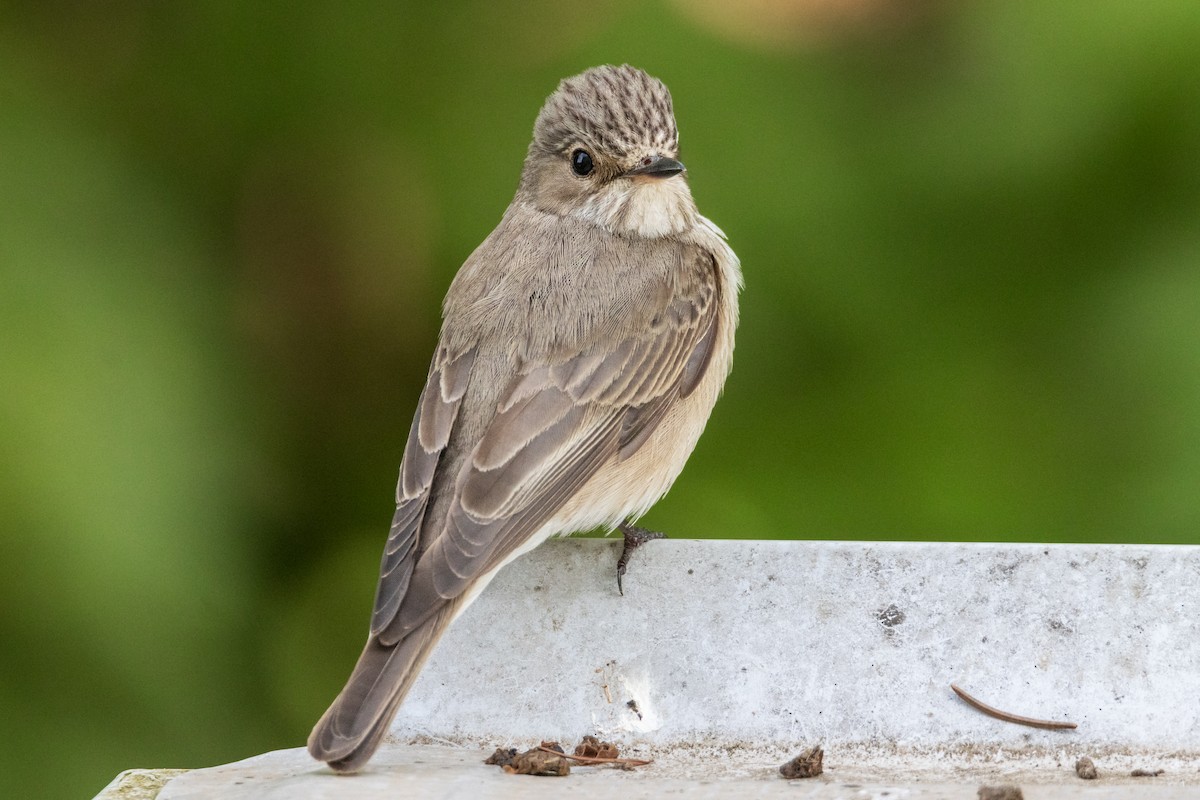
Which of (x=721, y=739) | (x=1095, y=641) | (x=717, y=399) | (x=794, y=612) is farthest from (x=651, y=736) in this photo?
(x=717, y=399)

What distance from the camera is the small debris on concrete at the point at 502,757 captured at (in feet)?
9.57

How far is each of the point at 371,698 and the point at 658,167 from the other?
184 centimetres

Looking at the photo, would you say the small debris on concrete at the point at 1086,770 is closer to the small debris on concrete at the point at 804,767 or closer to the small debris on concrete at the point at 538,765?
the small debris on concrete at the point at 804,767

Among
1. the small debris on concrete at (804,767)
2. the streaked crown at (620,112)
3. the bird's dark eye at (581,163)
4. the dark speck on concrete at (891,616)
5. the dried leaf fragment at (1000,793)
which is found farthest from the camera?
the bird's dark eye at (581,163)

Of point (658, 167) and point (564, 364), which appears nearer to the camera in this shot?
point (564, 364)

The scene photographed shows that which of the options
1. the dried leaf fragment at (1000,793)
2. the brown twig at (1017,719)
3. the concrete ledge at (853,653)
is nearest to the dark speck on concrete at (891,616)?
the concrete ledge at (853,653)

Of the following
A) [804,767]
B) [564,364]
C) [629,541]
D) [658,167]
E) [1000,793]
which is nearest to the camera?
[1000,793]

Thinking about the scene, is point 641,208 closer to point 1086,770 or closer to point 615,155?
point 615,155

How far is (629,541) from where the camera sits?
3582mm

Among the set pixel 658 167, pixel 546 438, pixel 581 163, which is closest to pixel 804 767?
pixel 546 438

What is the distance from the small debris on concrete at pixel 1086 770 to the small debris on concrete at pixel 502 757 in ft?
3.51

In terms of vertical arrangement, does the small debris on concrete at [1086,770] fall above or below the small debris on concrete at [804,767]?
above

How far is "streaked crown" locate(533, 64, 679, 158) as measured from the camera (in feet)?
14.0

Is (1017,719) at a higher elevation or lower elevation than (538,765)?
higher
